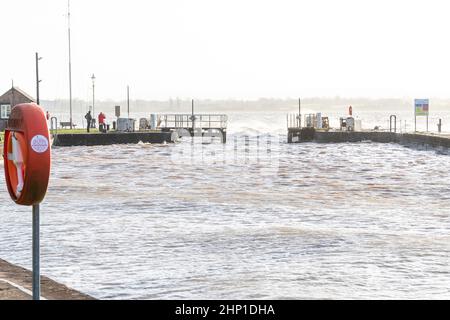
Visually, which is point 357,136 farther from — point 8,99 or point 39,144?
point 39,144

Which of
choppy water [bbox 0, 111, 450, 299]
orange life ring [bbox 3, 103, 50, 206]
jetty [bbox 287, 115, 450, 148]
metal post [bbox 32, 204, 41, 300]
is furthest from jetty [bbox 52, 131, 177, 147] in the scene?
orange life ring [bbox 3, 103, 50, 206]

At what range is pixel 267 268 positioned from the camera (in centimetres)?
1356

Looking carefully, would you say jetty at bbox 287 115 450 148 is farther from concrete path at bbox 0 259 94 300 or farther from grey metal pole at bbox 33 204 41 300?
grey metal pole at bbox 33 204 41 300

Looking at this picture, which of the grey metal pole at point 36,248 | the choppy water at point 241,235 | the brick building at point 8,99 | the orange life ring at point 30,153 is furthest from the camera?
the brick building at point 8,99

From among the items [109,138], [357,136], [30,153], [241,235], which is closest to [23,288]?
[30,153]

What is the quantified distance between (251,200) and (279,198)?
3.45 feet

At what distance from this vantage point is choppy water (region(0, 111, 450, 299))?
12.3m

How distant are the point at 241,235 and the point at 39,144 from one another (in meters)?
11.2

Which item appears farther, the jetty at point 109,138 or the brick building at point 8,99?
the brick building at point 8,99

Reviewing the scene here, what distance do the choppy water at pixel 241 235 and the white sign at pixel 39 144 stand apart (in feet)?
17.6

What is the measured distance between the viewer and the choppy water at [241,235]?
12320 mm

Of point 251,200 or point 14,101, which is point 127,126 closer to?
point 14,101

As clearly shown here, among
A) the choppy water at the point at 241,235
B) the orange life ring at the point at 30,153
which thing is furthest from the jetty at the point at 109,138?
the orange life ring at the point at 30,153

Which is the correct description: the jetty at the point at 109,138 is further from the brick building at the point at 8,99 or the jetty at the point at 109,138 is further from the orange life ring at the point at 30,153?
the orange life ring at the point at 30,153
